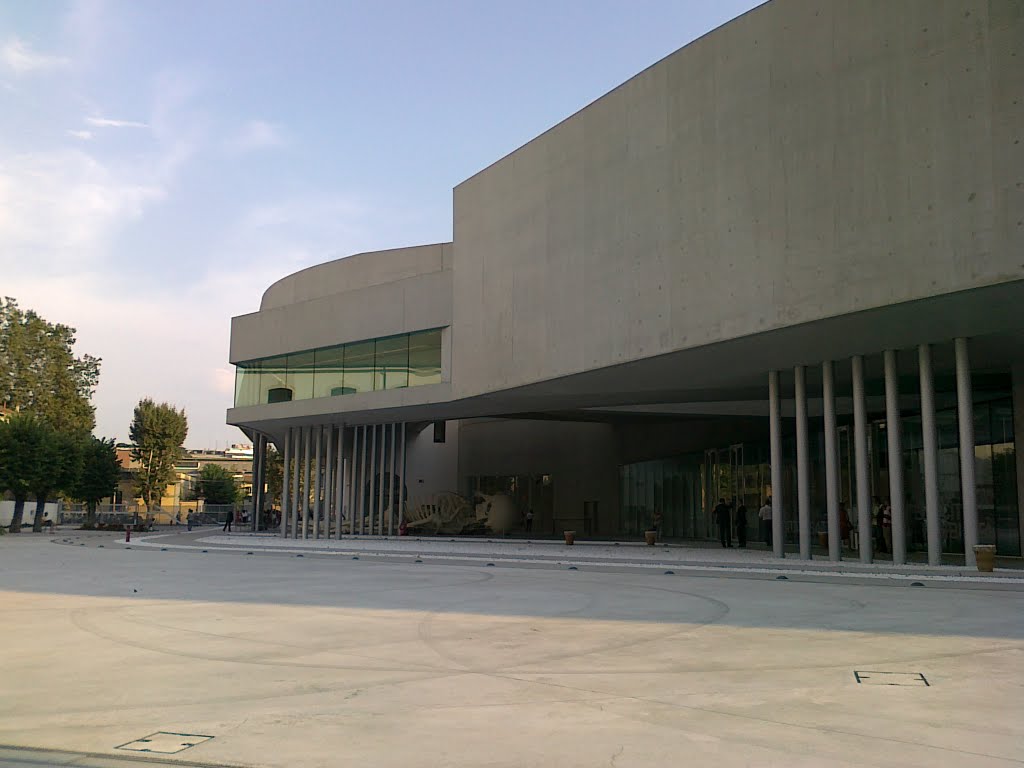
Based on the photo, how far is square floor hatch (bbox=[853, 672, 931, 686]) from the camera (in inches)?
274

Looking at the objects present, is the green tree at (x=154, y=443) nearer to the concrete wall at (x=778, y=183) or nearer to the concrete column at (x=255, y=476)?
the concrete column at (x=255, y=476)

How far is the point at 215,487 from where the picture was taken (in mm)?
113500

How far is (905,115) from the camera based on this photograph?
17641 mm

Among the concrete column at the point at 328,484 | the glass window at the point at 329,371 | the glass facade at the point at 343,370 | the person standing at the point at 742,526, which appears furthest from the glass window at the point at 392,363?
the person standing at the point at 742,526

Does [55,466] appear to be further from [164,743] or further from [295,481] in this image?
[164,743]

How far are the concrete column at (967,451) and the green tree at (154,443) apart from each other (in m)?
78.6

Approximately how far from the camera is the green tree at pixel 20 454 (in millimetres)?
52938

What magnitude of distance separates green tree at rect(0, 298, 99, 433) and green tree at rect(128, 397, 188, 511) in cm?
607

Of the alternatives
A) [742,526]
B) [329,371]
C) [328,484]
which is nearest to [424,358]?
[329,371]

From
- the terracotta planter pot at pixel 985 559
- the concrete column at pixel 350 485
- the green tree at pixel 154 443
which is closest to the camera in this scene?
the terracotta planter pot at pixel 985 559

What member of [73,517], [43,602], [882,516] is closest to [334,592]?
[43,602]

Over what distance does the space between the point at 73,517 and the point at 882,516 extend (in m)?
73.0

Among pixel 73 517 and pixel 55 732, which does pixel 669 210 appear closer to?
pixel 55 732

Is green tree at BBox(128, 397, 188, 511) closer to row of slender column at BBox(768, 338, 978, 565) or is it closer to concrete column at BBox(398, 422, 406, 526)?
concrete column at BBox(398, 422, 406, 526)
